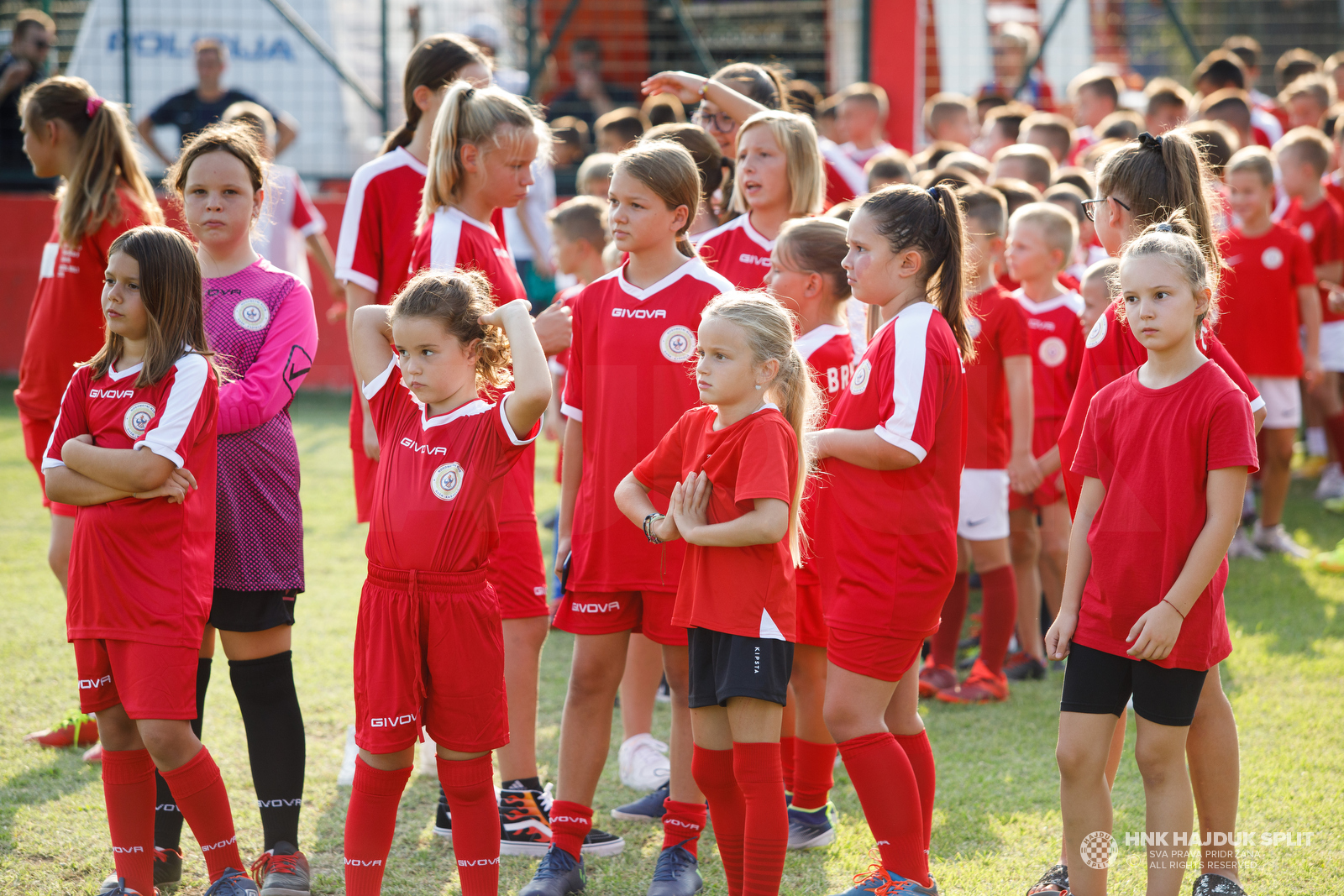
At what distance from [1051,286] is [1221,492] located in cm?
235

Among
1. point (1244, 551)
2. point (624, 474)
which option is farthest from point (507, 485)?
point (1244, 551)

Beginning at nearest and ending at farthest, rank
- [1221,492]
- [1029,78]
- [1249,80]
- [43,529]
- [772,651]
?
1. [1221,492]
2. [772,651]
3. [43,529]
4. [1249,80]
5. [1029,78]

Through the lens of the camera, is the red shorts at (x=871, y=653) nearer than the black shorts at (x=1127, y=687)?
No

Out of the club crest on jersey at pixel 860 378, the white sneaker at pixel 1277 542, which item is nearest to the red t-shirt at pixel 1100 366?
the club crest on jersey at pixel 860 378

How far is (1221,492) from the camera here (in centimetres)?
255

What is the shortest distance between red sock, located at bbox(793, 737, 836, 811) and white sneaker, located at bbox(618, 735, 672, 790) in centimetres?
53

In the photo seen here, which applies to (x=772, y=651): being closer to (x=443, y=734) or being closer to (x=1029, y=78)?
(x=443, y=734)

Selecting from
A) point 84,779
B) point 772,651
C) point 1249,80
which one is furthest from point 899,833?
point 1249,80

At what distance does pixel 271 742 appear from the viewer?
3.14 metres

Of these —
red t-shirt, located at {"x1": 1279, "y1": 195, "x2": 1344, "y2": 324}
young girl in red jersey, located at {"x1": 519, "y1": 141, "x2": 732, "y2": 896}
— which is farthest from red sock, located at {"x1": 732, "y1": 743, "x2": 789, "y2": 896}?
red t-shirt, located at {"x1": 1279, "y1": 195, "x2": 1344, "y2": 324}

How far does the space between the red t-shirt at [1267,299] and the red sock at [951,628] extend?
2.54 m

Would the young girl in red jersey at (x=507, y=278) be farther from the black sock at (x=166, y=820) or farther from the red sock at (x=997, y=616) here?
the red sock at (x=997, y=616)

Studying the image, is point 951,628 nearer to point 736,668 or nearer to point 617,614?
point 617,614

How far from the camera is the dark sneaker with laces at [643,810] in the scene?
11.7ft
